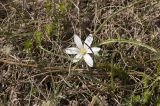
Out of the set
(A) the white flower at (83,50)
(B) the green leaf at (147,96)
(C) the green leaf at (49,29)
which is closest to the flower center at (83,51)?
(A) the white flower at (83,50)

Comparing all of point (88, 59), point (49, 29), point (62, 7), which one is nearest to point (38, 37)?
point (49, 29)

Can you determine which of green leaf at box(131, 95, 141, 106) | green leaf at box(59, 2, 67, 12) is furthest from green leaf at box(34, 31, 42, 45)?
green leaf at box(131, 95, 141, 106)

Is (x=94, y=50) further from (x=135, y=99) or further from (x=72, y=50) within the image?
(x=135, y=99)

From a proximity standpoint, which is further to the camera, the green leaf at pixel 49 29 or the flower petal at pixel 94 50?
the green leaf at pixel 49 29

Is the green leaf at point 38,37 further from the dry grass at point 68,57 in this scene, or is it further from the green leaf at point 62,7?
the green leaf at point 62,7

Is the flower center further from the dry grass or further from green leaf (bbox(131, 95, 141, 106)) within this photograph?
green leaf (bbox(131, 95, 141, 106))
